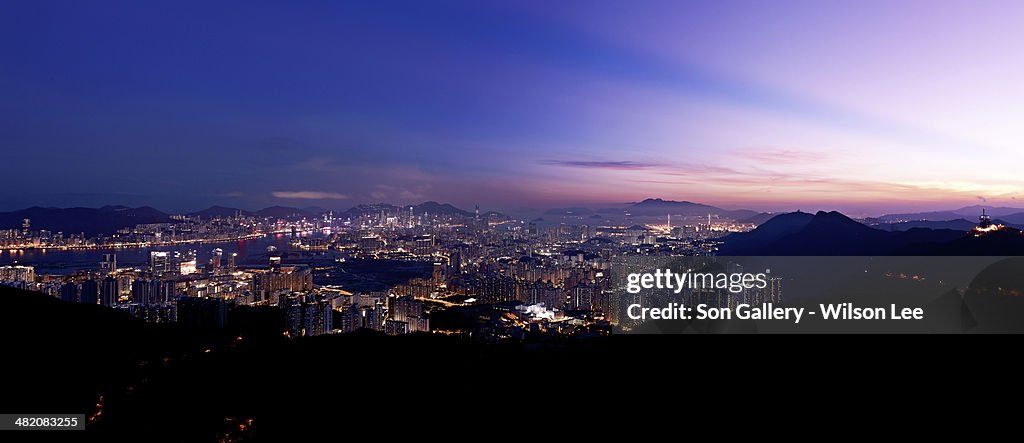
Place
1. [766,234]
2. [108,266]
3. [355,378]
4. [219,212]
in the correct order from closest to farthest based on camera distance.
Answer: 1. [355,378]
2. [108,266]
3. [766,234]
4. [219,212]

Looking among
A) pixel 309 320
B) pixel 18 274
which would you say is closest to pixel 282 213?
pixel 18 274

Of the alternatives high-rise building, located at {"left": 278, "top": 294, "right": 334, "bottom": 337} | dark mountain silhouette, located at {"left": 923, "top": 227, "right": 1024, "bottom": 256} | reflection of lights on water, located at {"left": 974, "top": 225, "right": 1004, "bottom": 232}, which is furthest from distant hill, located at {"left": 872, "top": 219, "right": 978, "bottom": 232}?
high-rise building, located at {"left": 278, "top": 294, "right": 334, "bottom": 337}

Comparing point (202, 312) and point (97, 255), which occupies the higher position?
point (202, 312)

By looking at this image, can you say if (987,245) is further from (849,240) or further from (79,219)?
(79,219)

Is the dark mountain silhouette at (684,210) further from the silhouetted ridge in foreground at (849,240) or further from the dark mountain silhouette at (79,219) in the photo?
the dark mountain silhouette at (79,219)

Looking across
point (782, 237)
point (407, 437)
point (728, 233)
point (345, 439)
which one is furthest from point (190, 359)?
point (728, 233)

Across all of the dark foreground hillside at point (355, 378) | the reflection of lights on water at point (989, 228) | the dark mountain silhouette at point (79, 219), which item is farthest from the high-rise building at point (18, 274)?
the reflection of lights on water at point (989, 228)

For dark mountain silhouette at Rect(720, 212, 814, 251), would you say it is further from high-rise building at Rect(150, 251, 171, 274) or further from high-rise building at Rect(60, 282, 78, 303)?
high-rise building at Rect(150, 251, 171, 274)
